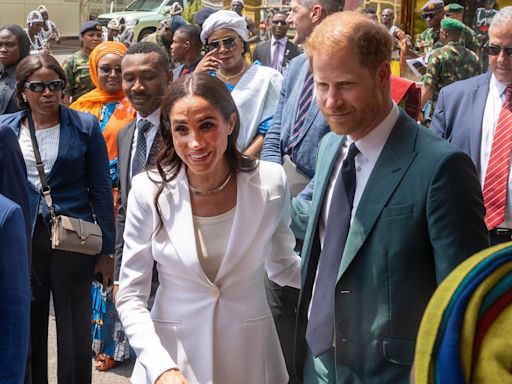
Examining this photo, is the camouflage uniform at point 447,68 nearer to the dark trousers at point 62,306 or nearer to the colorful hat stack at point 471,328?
the dark trousers at point 62,306

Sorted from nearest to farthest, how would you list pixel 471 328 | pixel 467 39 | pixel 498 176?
pixel 471 328 < pixel 498 176 < pixel 467 39

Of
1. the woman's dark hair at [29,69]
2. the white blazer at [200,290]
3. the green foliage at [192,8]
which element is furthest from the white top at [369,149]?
the green foliage at [192,8]

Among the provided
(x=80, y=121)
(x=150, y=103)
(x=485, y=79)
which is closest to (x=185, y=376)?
(x=150, y=103)

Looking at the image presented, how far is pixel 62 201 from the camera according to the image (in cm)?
420

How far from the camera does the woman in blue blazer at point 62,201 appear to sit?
4.16 metres

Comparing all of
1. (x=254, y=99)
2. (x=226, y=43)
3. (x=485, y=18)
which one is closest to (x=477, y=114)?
(x=254, y=99)

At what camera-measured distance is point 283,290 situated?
11.4 feet

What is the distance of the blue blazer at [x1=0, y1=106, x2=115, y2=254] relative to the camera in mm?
4156

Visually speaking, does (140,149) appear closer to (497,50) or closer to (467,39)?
(497,50)

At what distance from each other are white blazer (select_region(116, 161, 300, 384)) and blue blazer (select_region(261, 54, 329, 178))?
847mm

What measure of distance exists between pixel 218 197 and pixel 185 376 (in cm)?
61

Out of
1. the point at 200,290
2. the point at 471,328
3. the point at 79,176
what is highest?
the point at 471,328

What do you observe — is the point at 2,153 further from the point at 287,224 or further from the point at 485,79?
the point at 485,79

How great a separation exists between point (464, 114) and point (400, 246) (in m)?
2.21
